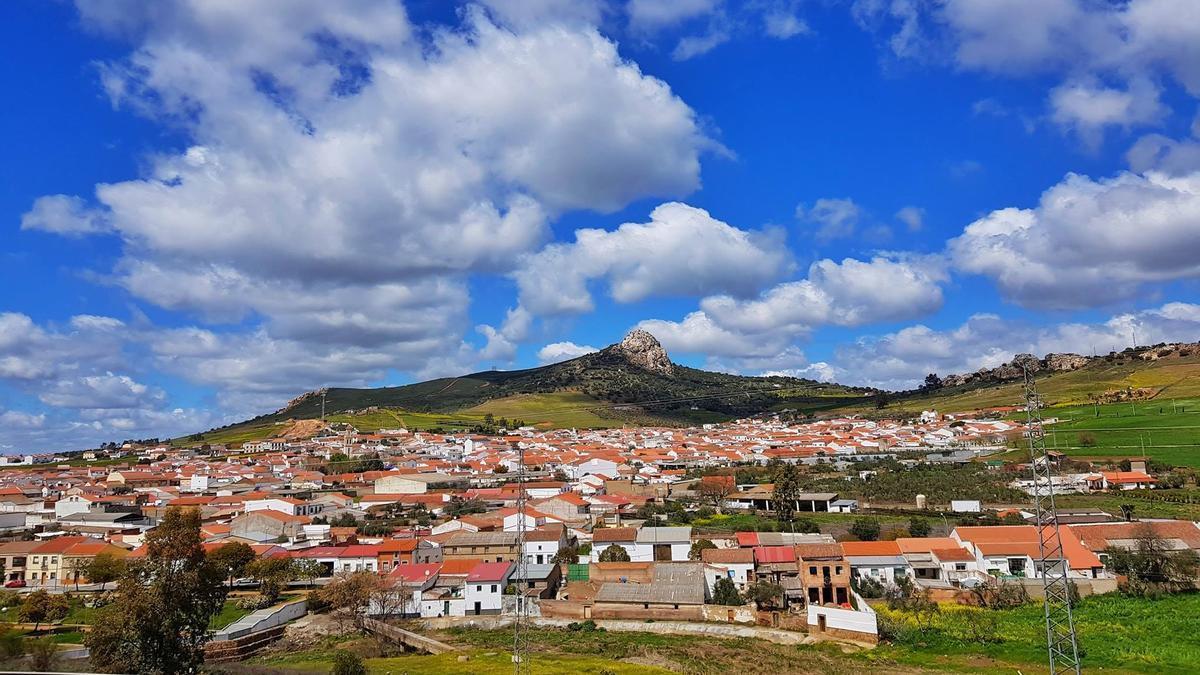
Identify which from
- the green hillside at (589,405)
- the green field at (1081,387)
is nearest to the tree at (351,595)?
the green field at (1081,387)

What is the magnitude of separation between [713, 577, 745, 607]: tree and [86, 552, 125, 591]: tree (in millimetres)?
30964

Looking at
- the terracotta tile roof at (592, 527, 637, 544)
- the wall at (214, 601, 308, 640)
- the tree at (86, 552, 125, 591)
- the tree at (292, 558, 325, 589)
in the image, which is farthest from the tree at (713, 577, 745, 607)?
the tree at (86, 552, 125, 591)

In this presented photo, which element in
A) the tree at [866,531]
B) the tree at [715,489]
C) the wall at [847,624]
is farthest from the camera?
the tree at [715,489]

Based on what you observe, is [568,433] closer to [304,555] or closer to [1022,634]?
[304,555]

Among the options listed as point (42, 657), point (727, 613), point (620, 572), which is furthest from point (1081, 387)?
point (42, 657)

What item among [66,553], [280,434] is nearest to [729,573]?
[66,553]

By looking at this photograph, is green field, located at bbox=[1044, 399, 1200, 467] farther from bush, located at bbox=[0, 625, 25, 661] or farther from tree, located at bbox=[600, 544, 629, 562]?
bush, located at bbox=[0, 625, 25, 661]

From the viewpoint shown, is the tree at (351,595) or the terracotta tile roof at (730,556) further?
the terracotta tile roof at (730,556)

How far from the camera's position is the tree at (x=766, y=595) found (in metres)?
33.6

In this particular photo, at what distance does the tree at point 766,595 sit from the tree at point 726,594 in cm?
58

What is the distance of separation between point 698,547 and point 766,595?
26.1 ft

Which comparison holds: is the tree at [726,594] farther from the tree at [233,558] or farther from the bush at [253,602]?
the tree at [233,558]

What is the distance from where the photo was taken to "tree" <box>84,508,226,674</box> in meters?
20.0

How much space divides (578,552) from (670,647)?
1738 cm
